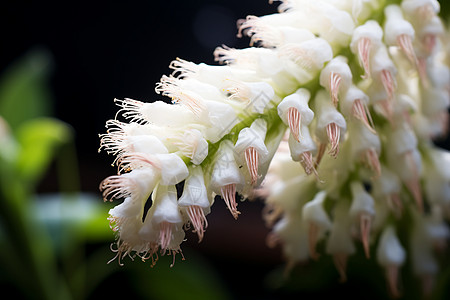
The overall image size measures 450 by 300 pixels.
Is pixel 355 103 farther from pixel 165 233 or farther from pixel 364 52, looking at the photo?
pixel 165 233

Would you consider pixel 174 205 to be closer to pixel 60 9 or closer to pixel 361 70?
pixel 361 70

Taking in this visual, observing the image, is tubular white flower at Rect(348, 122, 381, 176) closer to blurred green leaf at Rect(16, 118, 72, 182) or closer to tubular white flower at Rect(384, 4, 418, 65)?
tubular white flower at Rect(384, 4, 418, 65)

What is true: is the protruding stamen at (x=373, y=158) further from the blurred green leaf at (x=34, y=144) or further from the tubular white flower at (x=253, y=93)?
the blurred green leaf at (x=34, y=144)

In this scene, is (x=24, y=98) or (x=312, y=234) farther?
(x=24, y=98)

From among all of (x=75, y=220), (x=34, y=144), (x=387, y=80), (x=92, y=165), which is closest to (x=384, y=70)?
(x=387, y=80)

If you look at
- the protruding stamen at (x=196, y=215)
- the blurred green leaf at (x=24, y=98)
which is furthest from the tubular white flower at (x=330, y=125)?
the blurred green leaf at (x=24, y=98)

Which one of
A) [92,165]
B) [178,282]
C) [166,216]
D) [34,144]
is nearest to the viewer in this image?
[166,216]

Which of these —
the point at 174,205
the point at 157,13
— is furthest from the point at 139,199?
the point at 157,13
